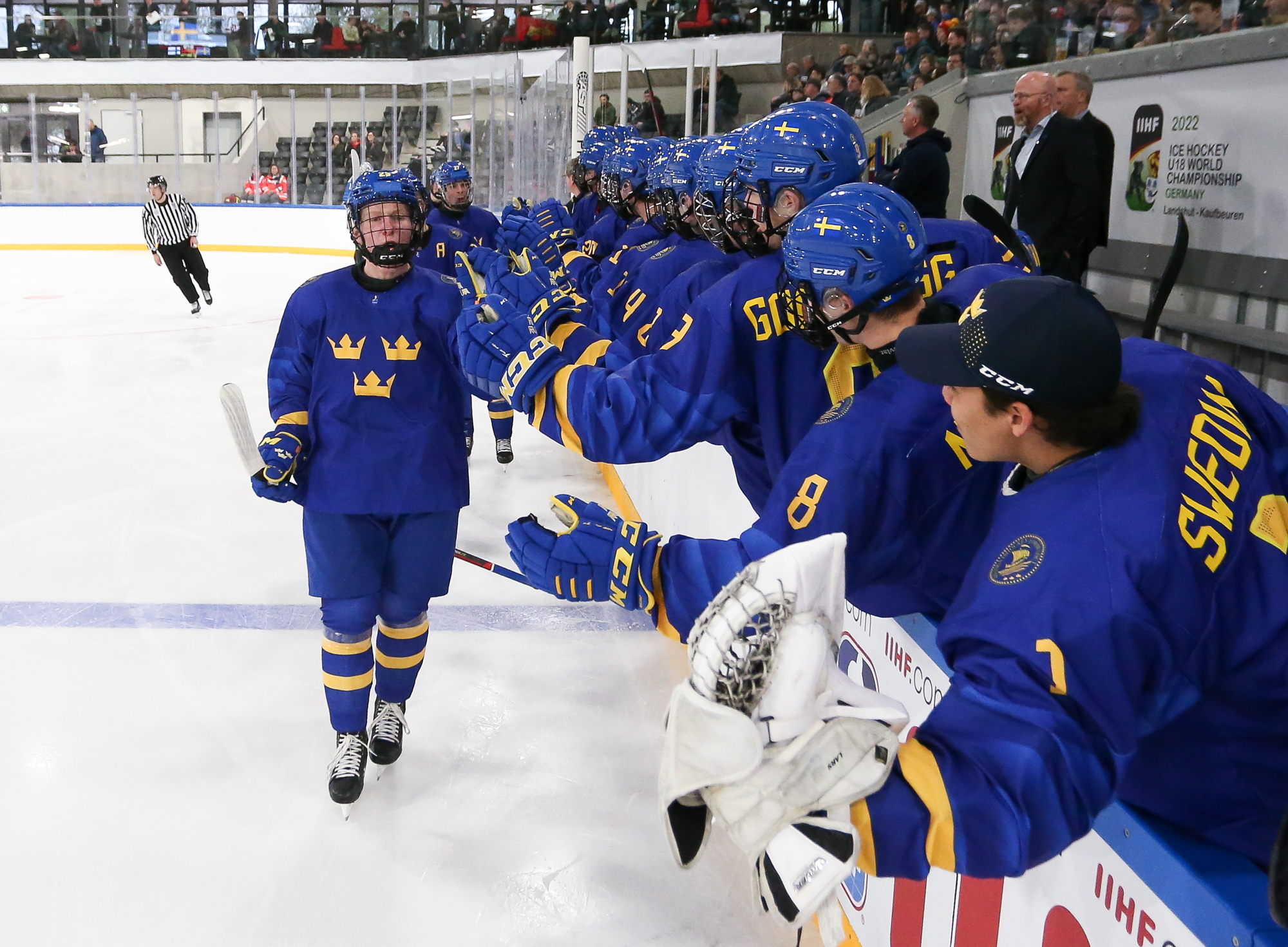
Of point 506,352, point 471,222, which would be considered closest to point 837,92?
point 471,222

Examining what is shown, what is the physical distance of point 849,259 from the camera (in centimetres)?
169

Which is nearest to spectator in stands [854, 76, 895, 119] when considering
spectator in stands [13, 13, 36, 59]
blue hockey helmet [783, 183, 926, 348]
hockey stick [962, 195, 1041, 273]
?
hockey stick [962, 195, 1041, 273]

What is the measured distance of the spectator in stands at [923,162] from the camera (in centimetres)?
500

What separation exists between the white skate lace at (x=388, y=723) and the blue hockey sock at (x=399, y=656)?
21 millimetres

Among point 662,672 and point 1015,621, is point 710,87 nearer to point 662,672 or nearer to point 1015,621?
point 662,672

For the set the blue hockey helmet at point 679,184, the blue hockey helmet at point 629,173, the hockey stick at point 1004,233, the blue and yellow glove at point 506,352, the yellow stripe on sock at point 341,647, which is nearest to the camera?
the blue and yellow glove at point 506,352

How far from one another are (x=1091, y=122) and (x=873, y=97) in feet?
11.8

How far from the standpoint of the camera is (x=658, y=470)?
4672 millimetres

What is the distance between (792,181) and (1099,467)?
1.19 m

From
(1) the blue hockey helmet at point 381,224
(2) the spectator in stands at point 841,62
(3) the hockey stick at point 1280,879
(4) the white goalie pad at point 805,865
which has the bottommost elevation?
(4) the white goalie pad at point 805,865

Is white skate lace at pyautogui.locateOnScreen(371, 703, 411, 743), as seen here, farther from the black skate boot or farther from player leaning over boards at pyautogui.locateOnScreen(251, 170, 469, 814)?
player leaning over boards at pyautogui.locateOnScreen(251, 170, 469, 814)

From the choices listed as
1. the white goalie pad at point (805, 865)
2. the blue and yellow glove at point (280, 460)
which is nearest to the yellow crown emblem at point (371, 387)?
the blue and yellow glove at point (280, 460)

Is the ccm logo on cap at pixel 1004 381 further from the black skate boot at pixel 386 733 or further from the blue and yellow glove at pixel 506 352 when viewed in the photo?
the black skate boot at pixel 386 733

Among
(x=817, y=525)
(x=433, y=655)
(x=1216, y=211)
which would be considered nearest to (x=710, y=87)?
(x=1216, y=211)
